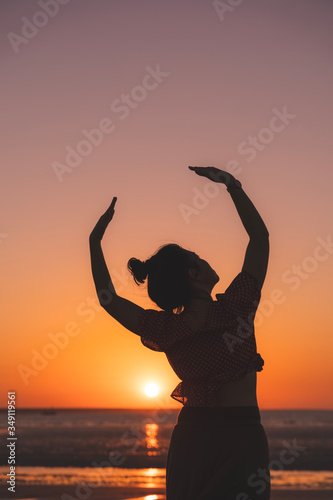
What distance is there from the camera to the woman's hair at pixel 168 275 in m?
2.14

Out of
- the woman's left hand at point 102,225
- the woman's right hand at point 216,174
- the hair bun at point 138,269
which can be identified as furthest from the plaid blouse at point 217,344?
the woman's left hand at point 102,225

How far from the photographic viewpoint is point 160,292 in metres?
2.19

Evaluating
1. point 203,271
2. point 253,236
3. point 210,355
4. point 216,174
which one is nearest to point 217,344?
point 210,355

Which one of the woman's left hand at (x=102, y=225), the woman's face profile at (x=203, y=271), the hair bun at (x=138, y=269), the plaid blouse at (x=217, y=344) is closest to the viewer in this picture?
the plaid blouse at (x=217, y=344)

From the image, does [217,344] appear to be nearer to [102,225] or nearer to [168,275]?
[168,275]

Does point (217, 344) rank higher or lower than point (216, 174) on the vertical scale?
lower

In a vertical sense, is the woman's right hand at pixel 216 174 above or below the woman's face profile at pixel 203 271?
above

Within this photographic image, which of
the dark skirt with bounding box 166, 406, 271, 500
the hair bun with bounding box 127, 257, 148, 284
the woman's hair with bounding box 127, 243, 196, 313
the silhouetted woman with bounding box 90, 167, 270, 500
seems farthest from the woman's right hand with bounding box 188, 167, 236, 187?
the dark skirt with bounding box 166, 406, 271, 500

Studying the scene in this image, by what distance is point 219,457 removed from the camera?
77.2 inches

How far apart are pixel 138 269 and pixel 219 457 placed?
70 centimetres

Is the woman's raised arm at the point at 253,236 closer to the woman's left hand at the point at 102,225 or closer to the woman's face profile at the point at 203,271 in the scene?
the woman's face profile at the point at 203,271

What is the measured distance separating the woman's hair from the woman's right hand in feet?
0.94

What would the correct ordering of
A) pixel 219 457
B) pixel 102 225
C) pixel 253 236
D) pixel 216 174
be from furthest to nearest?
pixel 102 225
pixel 216 174
pixel 253 236
pixel 219 457

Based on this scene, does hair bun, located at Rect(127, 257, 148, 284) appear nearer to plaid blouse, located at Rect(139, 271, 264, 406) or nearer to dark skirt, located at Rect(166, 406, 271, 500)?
plaid blouse, located at Rect(139, 271, 264, 406)
